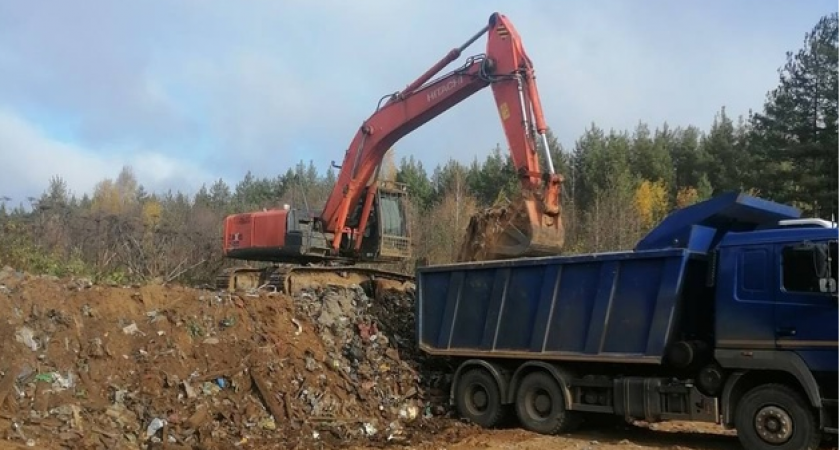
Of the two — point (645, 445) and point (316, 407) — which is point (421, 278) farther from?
point (645, 445)

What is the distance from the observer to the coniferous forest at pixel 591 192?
12.5 ft

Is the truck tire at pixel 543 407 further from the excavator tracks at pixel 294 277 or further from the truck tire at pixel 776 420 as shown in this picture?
the excavator tracks at pixel 294 277

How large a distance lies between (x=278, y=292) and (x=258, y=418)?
163 inches

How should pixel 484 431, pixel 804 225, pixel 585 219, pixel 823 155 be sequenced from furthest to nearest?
pixel 585 219, pixel 484 431, pixel 804 225, pixel 823 155

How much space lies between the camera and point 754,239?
30.4 ft

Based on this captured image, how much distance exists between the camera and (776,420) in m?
8.64

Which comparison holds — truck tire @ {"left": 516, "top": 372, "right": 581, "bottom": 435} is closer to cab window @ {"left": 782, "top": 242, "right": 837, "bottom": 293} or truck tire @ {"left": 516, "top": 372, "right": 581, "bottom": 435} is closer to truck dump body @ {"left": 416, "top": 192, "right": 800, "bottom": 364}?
truck dump body @ {"left": 416, "top": 192, "right": 800, "bottom": 364}

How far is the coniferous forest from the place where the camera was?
150 inches

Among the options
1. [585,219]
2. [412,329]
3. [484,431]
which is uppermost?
[585,219]

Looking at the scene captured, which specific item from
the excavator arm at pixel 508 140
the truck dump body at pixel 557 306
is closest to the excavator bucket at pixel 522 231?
the excavator arm at pixel 508 140

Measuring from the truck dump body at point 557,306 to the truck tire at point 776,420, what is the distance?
1.12 m

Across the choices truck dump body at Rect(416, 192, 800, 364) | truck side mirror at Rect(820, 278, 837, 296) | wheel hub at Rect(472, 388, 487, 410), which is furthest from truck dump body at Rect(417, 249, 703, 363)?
truck side mirror at Rect(820, 278, 837, 296)

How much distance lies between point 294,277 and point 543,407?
585cm

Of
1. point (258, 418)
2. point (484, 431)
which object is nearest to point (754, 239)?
point (484, 431)
